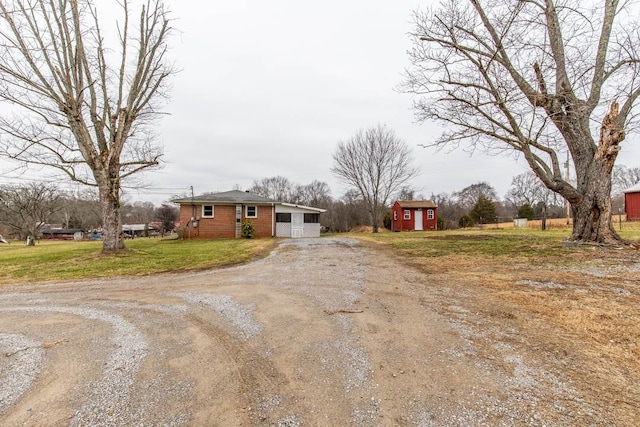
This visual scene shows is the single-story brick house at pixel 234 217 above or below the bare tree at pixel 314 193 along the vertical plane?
below

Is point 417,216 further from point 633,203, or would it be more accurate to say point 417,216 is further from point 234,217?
point 234,217

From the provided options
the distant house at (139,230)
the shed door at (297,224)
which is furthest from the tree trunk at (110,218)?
the distant house at (139,230)

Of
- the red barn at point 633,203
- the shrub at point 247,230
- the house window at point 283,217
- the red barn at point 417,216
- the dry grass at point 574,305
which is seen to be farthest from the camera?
the red barn at point 417,216

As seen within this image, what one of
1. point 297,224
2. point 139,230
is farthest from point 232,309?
point 139,230

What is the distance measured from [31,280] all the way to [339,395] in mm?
8112

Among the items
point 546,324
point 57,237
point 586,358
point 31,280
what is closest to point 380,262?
point 546,324

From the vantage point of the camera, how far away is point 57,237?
5075cm

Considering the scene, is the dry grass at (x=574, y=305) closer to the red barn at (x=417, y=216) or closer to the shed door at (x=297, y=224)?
the shed door at (x=297, y=224)

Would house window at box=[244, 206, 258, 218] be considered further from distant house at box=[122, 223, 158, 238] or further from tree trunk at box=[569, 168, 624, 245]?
distant house at box=[122, 223, 158, 238]

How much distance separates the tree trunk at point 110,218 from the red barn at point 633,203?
36764 millimetres

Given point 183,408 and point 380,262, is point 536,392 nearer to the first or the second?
point 183,408

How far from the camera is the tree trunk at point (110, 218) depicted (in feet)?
34.5

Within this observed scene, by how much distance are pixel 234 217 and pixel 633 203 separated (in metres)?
33.5

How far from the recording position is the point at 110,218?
35.1 feet
